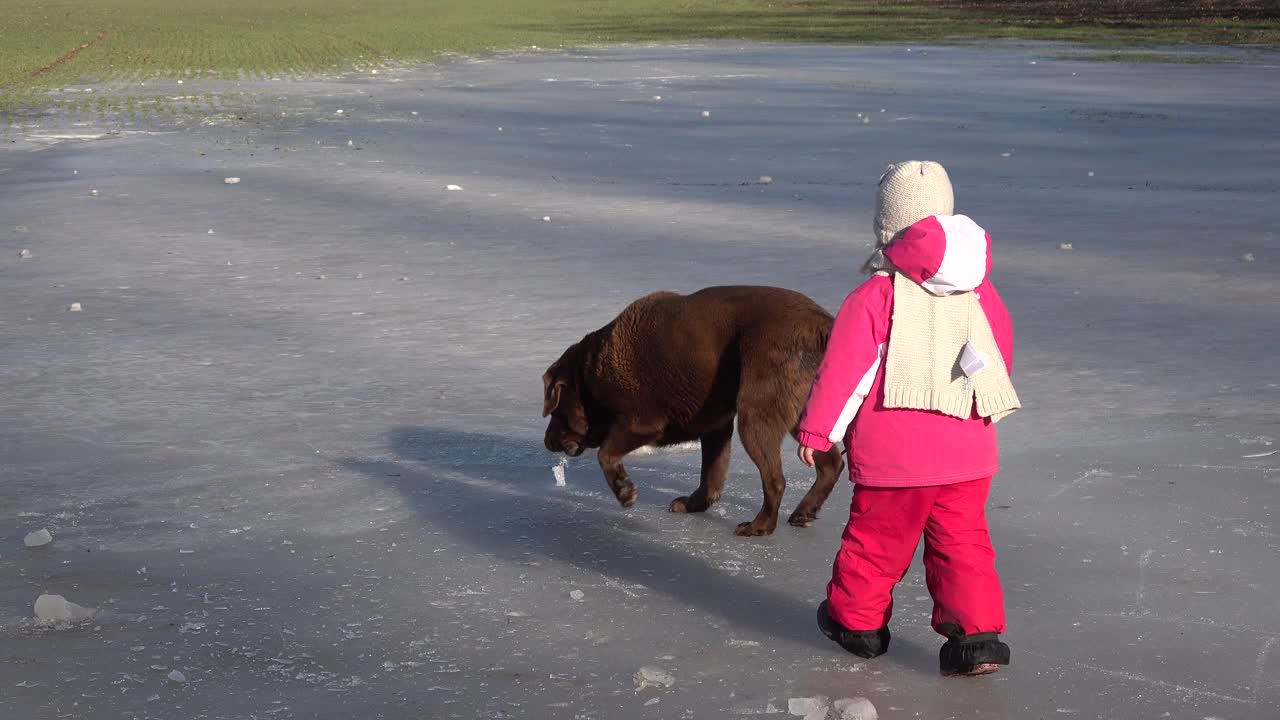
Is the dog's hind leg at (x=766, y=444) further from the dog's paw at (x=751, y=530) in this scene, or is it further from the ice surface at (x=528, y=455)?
the ice surface at (x=528, y=455)

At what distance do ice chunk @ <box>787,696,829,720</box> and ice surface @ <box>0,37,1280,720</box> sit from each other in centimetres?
12

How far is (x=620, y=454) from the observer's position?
5.77 metres

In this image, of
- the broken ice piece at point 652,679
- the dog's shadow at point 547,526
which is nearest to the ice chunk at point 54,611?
the dog's shadow at point 547,526

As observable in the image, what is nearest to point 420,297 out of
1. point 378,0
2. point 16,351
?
point 16,351

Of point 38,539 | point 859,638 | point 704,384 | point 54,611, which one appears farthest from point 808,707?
point 38,539

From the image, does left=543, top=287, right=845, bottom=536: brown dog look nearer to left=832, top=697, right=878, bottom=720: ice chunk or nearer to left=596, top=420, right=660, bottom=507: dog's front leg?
left=596, top=420, right=660, bottom=507: dog's front leg

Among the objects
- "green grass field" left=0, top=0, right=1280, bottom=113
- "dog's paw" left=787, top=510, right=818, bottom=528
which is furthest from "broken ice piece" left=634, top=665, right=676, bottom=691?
"green grass field" left=0, top=0, right=1280, bottom=113

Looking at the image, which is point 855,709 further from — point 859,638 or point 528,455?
point 528,455

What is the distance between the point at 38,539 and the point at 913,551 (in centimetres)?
287

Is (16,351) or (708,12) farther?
(708,12)

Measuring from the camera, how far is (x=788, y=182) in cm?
1466

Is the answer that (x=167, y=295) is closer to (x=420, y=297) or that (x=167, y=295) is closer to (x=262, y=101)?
(x=420, y=297)

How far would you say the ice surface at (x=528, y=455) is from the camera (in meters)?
4.34

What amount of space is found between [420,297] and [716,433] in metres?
4.10
